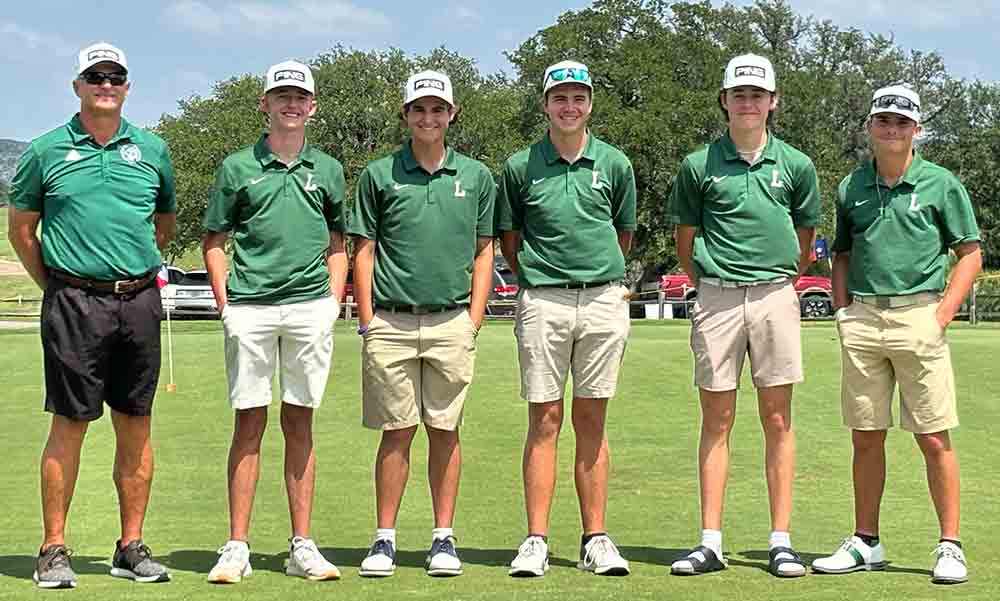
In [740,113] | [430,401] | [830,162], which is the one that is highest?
[830,162]

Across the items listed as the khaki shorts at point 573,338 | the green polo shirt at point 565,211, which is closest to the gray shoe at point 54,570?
the khaki shorts at point 573,338

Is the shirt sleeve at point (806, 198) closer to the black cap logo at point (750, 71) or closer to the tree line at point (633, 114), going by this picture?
the black cap logo at point (750, 71)

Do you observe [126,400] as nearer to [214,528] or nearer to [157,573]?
[157,573]

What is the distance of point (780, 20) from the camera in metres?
76.8

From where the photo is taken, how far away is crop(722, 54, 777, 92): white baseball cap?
300 inches

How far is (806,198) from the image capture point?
7.80 m

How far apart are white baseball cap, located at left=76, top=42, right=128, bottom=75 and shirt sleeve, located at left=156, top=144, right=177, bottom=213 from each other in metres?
0.50

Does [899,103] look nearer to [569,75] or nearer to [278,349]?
[569,75]

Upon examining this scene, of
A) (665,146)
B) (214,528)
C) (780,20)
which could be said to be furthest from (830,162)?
(214,528)

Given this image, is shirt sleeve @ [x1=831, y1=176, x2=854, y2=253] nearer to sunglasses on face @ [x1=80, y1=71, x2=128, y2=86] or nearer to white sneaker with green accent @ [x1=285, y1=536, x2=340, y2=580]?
→ white sneaker with green accent @ [x1=285, y1=536, x2=340, y2=580]

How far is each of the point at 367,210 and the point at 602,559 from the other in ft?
7.09

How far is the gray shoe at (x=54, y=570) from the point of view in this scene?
6.98 m

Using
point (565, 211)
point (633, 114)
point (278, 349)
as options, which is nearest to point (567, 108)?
point (565, 211)

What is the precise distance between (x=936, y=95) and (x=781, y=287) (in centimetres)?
7628
